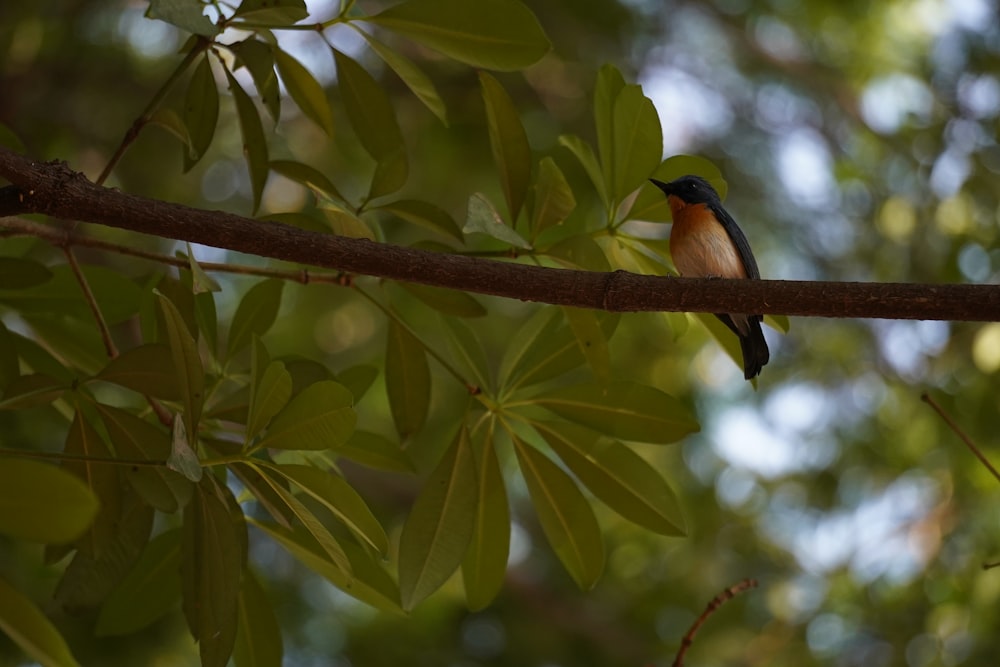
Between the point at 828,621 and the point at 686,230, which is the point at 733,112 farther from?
the point at 686,230

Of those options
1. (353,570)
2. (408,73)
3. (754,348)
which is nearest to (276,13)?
(408,73)

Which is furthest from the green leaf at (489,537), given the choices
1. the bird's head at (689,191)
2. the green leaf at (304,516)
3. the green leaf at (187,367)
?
the bird's head at (689,191)

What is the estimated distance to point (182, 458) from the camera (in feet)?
6.18

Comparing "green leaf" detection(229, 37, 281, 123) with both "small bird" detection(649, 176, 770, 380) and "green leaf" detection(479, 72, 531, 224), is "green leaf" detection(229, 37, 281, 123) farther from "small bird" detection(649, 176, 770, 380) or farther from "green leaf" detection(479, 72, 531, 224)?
"small bird" detection(649, 176, 770, 380)

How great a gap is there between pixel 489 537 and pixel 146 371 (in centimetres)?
101

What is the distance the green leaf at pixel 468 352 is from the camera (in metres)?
2.87

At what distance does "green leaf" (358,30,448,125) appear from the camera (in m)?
2.66

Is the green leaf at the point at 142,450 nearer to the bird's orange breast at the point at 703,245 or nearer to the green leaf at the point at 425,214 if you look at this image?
the green leaf at the point at 425,214

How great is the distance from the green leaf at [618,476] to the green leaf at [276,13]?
1169 millimetres

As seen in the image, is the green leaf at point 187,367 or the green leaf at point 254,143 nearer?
the green leaf at point 187,367

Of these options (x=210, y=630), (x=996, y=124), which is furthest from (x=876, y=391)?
(x=210, y=630)

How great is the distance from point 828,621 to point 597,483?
4.14 metres

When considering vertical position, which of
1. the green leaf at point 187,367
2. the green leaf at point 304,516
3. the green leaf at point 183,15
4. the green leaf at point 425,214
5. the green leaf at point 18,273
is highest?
the green leaf at point 425,214

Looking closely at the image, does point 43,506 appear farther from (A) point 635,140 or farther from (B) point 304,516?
(A) point 635,140
